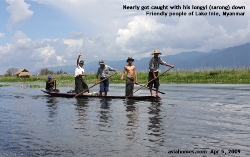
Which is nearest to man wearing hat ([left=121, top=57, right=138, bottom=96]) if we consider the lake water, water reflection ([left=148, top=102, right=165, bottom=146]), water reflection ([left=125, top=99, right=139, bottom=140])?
water reflection ([left=125, top=99, right=139, bottom=140])

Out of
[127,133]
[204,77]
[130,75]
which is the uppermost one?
[204,77]

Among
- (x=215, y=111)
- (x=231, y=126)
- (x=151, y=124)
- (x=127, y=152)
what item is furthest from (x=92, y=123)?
(x=215, y=111)

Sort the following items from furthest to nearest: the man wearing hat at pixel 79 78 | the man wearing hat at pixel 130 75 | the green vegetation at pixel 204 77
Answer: the green vegetation at pixel 204 77 < the man wearing hat at pixel 79 78 < the man wearing hat at pixel 130 75

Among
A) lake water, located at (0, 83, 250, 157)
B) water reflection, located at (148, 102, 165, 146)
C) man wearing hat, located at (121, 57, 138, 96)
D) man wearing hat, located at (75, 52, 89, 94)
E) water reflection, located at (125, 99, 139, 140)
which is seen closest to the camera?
lake water, located at (0, 83, 250, 157)

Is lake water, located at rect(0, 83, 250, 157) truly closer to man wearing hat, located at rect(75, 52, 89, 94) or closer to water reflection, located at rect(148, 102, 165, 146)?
water reflection, located at rect(148, 102, 165, 146)

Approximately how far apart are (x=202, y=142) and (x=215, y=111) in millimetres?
5132

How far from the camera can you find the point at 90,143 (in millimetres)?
7020

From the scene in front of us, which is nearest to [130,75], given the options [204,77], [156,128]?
[156,128]

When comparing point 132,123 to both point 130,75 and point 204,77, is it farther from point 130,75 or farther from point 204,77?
point 204,77

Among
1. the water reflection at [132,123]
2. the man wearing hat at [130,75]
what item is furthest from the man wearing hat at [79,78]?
the water reflection at [132,123]

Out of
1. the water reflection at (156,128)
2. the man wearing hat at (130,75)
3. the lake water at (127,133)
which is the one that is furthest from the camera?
the man wearing hat at (130,75)

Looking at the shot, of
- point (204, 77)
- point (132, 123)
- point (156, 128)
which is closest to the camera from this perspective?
point (156, 128)

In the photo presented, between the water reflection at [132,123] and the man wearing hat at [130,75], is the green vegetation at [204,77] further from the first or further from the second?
the water reflection at [132,123]

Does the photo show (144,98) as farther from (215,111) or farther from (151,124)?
(151,124)
